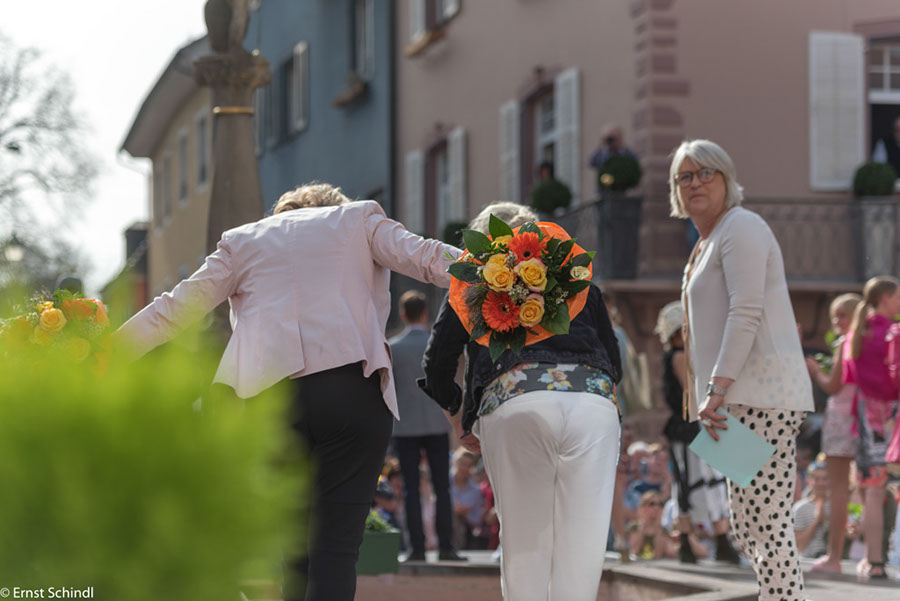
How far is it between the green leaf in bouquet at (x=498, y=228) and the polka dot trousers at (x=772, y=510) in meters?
1.48

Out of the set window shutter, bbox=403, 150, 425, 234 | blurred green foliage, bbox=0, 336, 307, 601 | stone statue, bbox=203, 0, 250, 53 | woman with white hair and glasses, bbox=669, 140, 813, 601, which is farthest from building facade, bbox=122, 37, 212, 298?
blurred green foliage, bbox=0, 336, 307, 601

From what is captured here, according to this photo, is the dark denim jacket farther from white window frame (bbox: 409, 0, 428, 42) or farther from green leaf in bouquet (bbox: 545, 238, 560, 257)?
white window frame (bbox: 409, 0, 428, 42)

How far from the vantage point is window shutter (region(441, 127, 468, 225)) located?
22.1 metres

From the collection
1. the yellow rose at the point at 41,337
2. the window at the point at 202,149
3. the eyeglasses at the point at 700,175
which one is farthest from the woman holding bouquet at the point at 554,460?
the window at the point at 202,149

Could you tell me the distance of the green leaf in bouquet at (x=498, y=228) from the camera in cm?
445

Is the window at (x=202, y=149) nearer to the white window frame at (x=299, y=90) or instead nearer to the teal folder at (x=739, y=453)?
the white window frame at (x=299, y=90)

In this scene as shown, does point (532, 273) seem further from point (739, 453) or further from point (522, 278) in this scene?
point (739, 453)

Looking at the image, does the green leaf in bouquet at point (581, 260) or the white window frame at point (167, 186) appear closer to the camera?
the green leaf in bouquet at point (581, 260)

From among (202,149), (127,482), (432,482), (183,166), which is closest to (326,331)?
(127,482)

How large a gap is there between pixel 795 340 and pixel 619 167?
35.4 ft

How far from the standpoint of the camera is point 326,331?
4.75 meters

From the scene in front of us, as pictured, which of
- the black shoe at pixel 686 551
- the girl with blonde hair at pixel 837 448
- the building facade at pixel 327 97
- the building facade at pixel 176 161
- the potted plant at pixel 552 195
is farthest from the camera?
the building facade at pixel 176 161

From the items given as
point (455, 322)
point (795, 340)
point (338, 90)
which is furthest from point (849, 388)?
point (338, 90)

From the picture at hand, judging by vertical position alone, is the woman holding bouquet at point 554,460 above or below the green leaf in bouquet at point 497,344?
below
